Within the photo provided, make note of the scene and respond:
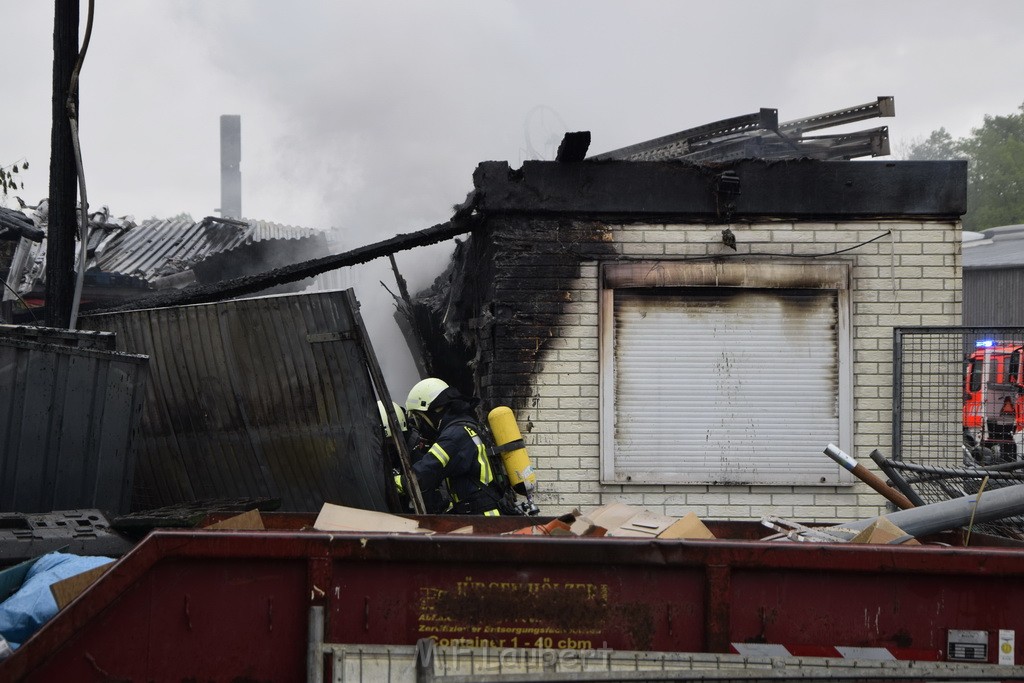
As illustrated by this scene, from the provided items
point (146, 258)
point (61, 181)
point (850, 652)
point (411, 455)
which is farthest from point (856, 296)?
point (146, 258)

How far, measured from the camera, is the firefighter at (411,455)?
5871 millimetres

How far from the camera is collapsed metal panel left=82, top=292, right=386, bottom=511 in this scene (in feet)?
19.2

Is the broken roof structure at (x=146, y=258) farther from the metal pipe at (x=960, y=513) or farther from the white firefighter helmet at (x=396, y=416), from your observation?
the metal pipe at (x=960, y=513)

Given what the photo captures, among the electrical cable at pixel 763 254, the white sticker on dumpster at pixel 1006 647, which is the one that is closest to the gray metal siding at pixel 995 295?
the electrical cable at pixel 763 254

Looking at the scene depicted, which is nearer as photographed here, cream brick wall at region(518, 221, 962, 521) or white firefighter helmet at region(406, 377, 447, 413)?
white firefighter helmet at region(406, 377, 447, 413)

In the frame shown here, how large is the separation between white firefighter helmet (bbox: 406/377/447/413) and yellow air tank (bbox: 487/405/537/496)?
425 millimetres

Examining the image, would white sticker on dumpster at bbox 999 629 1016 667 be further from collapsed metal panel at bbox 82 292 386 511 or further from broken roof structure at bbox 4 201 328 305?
broken roof structure at bbox 4 201 328 305

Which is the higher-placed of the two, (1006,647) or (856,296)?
(856,296)

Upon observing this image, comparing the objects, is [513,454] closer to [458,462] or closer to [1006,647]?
[458,462]

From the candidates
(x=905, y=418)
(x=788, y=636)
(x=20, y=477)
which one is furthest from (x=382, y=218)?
(x=788, y=636)

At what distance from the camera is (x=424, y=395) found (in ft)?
20.4

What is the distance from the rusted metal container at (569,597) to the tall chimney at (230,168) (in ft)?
127

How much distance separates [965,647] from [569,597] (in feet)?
4.06

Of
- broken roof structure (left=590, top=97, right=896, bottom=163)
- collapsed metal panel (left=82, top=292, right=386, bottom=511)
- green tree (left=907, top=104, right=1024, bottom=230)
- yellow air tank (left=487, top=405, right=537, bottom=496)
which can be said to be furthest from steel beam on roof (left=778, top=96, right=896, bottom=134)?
green tree (left=907, top=104, right=1024, bottom=230)
